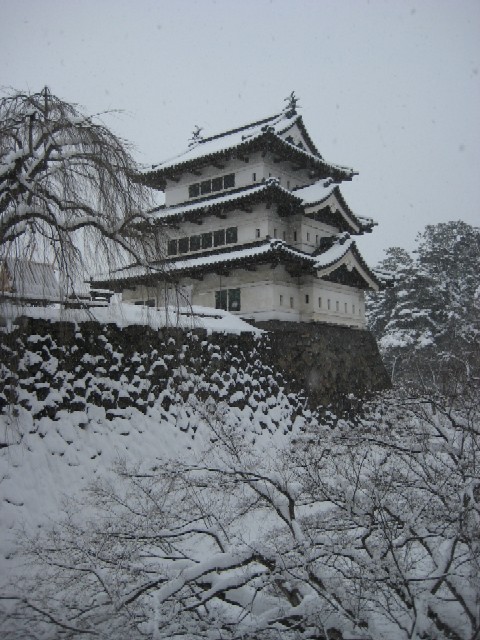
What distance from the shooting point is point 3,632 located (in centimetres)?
358

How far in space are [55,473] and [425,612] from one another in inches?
221

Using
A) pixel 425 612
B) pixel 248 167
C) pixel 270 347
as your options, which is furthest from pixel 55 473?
pixel 248 167

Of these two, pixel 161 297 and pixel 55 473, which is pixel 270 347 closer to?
pixel 161 297

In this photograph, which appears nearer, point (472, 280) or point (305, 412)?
point (305, 412)

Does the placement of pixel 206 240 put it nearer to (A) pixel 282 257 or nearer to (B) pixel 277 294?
(B) pixel 277 294

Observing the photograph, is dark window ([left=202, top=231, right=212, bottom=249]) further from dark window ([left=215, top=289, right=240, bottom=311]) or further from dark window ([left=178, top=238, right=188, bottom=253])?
dark window ([left=215, top=289, right=240, bottom=311])

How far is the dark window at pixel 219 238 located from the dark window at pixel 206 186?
2004 mm

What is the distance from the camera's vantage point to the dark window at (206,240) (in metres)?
17.8

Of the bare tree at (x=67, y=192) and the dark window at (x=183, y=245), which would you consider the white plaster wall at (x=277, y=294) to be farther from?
the bare tree at (x=67, y=192)

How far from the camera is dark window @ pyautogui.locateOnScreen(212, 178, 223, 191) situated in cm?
1825

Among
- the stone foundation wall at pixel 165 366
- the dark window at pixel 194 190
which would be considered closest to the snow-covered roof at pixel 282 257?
the stone foundation wall at pixel 165 366

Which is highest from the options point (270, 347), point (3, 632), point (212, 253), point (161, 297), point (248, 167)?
point (248, 167)

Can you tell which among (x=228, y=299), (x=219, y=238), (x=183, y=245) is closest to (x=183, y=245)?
(x=183, y=245)

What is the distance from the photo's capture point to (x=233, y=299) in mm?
16609
